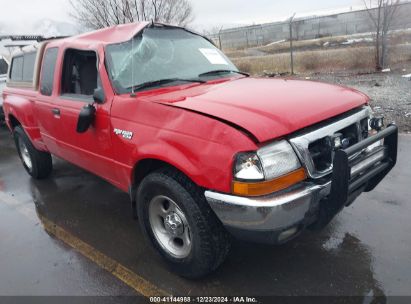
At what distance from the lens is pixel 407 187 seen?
450 centimetres

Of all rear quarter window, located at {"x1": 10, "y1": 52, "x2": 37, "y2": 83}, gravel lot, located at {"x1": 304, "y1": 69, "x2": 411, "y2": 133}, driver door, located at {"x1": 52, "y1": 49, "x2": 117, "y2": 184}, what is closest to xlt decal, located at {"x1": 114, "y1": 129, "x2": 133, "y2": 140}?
driver door, located at {"x1": 52, "y1": 49, "x2": 117, "y2": 184}

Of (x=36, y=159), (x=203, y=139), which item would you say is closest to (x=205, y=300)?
(x=203, y=139)

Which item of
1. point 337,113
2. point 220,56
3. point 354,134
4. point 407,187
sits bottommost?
point 407,187

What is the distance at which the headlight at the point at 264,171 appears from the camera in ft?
8.09

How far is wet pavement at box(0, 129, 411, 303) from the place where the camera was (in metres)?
3.01

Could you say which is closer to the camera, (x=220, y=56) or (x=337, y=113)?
(x=337, y=113)

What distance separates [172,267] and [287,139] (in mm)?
1447

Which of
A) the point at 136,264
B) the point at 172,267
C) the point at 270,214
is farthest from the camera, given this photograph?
the point at 136,264

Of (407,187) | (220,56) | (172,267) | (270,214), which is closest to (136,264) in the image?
(172,267)

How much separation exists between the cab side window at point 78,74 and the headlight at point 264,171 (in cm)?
224

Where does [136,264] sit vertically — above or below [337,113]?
below

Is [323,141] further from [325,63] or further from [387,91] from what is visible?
[325,63]

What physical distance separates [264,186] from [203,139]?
20.1 inches

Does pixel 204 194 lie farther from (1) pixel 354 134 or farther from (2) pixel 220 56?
(2) pixel 220 56
